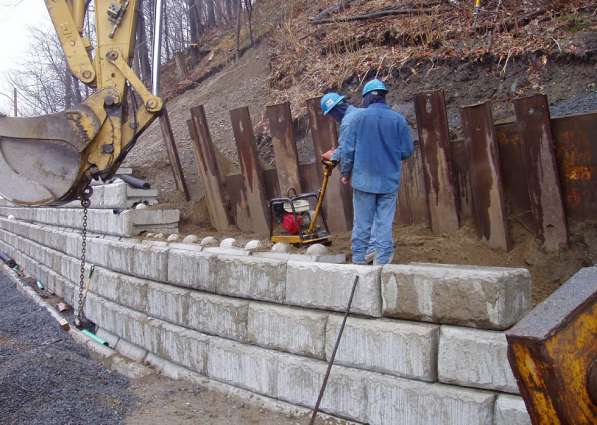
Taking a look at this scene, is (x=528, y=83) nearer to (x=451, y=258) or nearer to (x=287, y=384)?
(x=451, y=258)

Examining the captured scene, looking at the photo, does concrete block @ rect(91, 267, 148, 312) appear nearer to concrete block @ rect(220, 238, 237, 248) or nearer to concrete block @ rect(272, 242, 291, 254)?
concrete block @ rect(220, 238, 237, 248)

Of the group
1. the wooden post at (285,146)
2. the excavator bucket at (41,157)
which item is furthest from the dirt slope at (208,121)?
the excavator bucket at (41,157)

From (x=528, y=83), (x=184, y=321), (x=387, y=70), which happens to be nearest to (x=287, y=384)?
(x=184, y=321)

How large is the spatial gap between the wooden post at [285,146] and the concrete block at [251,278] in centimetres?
144

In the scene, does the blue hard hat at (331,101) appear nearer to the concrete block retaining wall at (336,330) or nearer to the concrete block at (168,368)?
the concrete block retaining wall at (336,330)

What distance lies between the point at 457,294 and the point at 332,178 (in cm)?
278

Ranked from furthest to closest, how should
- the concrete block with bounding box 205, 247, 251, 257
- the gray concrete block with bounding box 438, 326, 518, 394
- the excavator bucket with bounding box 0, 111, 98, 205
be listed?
the excavator bucket with bounding box 0, 111, 98, 205, the concrete block with bounding box 205, 247, 251, 257, the gray concrete block with bounding box 438, 326, 518, 394

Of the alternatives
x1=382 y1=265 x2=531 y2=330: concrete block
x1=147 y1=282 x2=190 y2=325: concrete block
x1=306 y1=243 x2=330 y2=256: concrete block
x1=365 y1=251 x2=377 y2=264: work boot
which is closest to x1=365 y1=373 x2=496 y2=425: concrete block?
x1=382 y1=265 x2=531 y2=330: concrete block

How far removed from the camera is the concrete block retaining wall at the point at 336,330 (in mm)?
3441

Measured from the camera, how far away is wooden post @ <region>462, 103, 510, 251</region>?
482 cm

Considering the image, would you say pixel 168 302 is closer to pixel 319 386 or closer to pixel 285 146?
pixel 285 146

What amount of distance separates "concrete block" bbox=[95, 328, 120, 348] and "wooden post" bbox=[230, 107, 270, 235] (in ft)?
8.00

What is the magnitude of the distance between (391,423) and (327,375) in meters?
0.52

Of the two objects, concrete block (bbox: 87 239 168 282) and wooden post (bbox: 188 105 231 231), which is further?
wooden post (bbox: 188 105 231 231)
